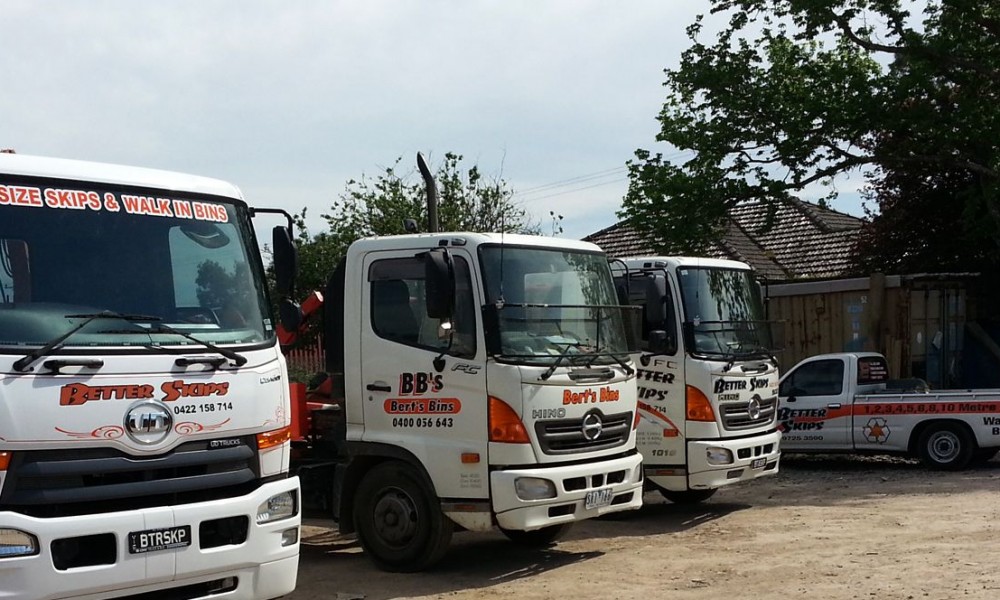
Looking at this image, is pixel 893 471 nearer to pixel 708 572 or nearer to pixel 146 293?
pixel 708 572

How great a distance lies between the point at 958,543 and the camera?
9773 mm

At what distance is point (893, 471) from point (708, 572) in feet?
25.1

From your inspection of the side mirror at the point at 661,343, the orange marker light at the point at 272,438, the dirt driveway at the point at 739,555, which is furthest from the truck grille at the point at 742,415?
the orange marker light at the point at 272,438

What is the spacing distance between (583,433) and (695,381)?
2.67 metres

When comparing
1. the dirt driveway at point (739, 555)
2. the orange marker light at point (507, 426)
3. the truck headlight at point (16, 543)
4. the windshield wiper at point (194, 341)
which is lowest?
the dirt driveway at point (739, 555)

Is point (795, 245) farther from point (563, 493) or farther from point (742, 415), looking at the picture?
point (563, 493)

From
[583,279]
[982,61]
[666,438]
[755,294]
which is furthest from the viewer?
[982,61]

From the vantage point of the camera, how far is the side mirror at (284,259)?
23.9ft

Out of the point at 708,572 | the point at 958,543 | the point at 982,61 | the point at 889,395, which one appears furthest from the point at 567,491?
the point at 982,61

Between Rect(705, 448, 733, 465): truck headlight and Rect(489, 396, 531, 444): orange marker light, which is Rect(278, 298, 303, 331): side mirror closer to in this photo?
Rect(489, 396, 531, 444): orange marker light

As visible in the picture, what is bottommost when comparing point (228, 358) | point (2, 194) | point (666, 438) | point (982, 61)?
point (666, 438)

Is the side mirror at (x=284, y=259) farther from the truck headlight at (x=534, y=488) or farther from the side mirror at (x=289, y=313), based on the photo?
the truck headlight at (x=534, y=488)

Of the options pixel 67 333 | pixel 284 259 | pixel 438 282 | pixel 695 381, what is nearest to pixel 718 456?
pixel 695 381

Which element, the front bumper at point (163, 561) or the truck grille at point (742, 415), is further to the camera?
the truck grille at point (742, 415)
